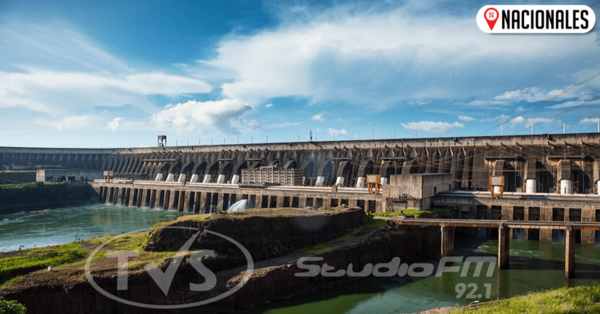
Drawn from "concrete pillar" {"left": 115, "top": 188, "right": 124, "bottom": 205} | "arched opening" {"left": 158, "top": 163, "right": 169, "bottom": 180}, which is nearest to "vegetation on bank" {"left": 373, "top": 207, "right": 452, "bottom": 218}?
"concrete pillar" {"left": 115, "top": 188, "right": 124, "bottom": 205}

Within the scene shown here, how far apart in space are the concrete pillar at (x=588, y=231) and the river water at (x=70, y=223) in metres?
46.1

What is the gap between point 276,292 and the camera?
2317cm

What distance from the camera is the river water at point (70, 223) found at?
41.7 m

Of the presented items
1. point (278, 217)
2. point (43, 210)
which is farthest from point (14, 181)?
point (278, 217)

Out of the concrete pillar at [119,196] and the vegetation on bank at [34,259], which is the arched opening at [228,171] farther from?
the vegetation on bank at [34,259]

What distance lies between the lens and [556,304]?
55.4ft

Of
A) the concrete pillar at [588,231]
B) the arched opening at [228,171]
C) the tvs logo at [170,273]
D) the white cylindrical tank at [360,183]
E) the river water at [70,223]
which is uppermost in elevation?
the arched opening at [228,171]

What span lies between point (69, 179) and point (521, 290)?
277 feet

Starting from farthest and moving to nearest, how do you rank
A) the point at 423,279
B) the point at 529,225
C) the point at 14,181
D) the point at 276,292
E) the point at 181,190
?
the point at 14,181, the point at 181,190, the point at 529,225, the point at 423,279, the point at 276,292

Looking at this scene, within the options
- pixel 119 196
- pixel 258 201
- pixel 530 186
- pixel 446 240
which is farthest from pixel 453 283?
pixel 119 196

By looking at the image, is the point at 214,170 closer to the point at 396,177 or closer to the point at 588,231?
the point at 396,177

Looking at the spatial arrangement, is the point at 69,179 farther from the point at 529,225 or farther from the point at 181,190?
the point at 529,225

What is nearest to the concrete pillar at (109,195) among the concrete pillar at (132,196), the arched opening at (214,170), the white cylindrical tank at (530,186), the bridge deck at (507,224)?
the concrete pillar at (132,196)

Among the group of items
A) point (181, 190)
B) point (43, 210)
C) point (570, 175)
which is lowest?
point (43, 210)
